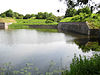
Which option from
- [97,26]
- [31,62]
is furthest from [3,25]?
[31,62]

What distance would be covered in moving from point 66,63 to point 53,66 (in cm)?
93

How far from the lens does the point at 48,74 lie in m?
5.67

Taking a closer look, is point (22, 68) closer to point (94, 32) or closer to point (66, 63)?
point (66, 63)

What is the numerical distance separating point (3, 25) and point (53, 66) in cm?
4700

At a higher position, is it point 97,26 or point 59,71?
point 97,26

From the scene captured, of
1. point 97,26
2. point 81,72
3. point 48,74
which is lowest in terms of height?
point 48,74

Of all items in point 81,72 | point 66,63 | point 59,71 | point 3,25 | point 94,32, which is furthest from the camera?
point 3,25

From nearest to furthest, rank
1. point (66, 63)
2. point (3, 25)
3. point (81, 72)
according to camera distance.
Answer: point (81, 72) < point (66, 63) < point (3, 25)

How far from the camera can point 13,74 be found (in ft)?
18.4

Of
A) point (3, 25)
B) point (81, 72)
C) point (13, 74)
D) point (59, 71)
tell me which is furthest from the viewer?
point (3, 25)

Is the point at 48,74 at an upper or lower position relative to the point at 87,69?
lower

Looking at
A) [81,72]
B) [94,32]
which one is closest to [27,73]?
[81,72]

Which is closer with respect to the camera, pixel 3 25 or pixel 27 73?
pixel 27 73

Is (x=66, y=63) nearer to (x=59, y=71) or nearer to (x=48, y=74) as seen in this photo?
(x=59, y=71)
